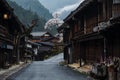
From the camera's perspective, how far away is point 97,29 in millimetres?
26266

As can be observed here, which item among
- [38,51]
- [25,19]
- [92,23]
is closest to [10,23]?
[92,23]

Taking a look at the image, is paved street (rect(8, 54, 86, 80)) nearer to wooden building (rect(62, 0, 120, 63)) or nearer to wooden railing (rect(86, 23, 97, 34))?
wooden building (rect(62, 0, 120, 63))

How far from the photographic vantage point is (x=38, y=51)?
106125 mm

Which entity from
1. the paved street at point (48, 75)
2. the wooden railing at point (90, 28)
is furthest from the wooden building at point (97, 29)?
the paved street at point (48, 75)

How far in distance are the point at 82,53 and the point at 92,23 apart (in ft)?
27.1

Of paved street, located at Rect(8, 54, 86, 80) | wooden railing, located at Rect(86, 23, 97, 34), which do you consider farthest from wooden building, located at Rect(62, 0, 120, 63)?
paved street, located at Rect(8, 54, 86, 80)

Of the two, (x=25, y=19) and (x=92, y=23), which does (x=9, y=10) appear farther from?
(x=25, y=19)

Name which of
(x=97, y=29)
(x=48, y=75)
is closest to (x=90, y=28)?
(x=48, y=75)

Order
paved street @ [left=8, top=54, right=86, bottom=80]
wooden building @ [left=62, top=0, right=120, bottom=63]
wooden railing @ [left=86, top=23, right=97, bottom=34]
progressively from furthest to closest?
1. wooden railing @ [left=86, top=23, right=97, bottom=34]
2. paved street @ [left=8, top=54, right=86, bottom=80]
3. wooden building @ [left=62, top=0, right=120, bottom=63]

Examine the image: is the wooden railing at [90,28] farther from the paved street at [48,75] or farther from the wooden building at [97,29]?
the paved street at [48,75]

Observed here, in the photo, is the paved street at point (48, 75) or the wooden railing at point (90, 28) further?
the wooden railing at point (90, 28)

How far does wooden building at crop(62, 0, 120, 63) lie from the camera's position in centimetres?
2320

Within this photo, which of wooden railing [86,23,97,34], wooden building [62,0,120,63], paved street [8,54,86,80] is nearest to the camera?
wooden building [62,0,120,63]

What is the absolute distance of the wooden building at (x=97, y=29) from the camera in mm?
23203
